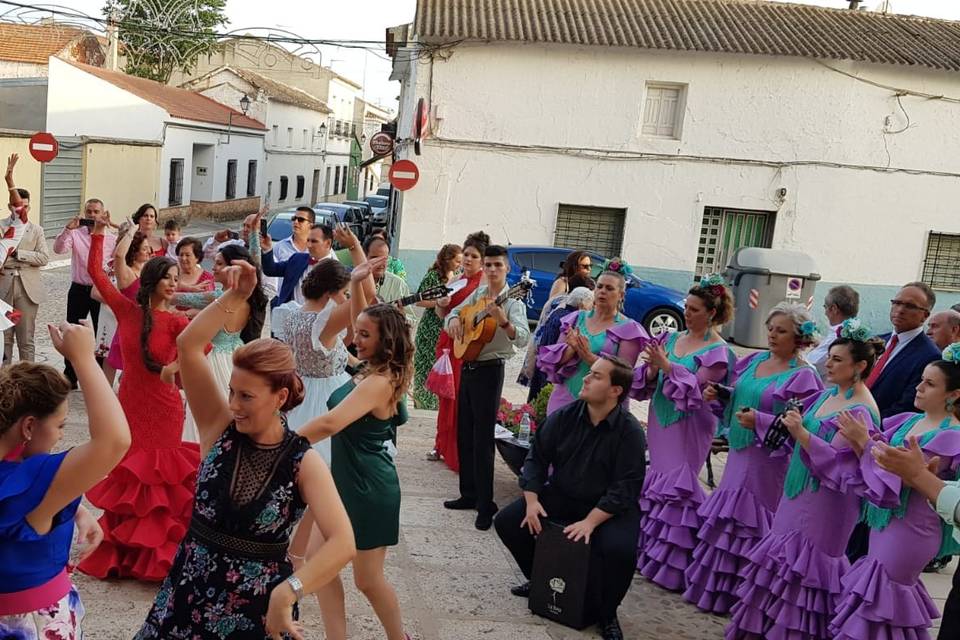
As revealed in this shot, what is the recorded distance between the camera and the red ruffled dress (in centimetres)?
764

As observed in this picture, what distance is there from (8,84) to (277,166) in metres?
15.8

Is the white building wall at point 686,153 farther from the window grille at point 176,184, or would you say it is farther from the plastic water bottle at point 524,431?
the window grille at point 176,184

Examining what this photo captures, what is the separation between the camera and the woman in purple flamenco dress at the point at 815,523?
4719 millimetres

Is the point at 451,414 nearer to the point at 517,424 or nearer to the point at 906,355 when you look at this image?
the point at 517,424

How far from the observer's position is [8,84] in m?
30.5

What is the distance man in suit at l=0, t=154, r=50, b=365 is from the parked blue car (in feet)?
28.4

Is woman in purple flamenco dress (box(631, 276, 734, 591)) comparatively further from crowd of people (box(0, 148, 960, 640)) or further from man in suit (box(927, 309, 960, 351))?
man in suit (box(927, 309, 960, 351))

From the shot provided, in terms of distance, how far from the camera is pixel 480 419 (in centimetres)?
638

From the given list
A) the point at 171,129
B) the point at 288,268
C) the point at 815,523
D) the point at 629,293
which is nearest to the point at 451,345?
the point at 288,268

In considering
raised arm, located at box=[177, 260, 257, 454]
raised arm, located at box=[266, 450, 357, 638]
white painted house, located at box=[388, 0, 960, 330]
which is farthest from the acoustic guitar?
white painted house, located at box=[388, 0, 960, 330]

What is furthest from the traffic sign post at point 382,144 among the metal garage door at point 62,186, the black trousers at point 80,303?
the black trousers at point 80,303

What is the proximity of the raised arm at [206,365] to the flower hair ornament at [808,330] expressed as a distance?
3327 millimetres

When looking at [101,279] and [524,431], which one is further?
[524,431]

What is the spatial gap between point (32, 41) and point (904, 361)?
34694 millimetres
